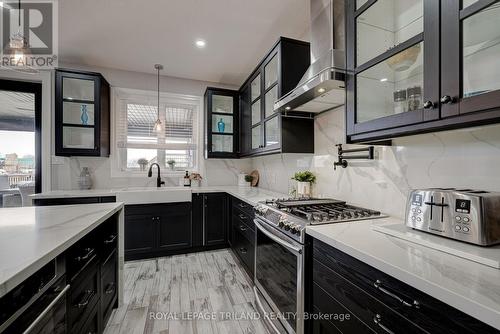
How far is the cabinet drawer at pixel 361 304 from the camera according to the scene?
77 cm

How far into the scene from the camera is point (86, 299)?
49.1 inches

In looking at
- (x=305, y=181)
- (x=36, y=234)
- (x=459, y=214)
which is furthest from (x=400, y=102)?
(x=36, y=234)

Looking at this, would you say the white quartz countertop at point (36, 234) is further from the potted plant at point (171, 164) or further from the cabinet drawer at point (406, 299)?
the potted plant at point (171, 164)

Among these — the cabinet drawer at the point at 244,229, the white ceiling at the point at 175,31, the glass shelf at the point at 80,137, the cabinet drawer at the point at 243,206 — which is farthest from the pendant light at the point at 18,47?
the cabinet drawer at the point at 244,229

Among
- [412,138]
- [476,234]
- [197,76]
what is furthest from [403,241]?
[197,76]

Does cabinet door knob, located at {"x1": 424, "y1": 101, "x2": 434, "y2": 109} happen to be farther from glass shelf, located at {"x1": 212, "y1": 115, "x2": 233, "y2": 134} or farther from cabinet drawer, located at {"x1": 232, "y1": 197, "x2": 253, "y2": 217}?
glass shelf, located at {"x1": 212, "y1": 115, "x2": 233, "y2": 134}

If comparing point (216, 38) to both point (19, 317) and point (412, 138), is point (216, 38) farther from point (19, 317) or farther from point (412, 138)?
point (19, 317)

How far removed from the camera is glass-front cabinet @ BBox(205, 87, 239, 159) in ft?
11.4

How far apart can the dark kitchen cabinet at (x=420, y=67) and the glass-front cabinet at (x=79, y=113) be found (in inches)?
125

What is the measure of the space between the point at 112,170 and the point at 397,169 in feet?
12.0

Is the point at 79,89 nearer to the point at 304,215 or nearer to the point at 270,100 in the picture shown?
the point at 270,100

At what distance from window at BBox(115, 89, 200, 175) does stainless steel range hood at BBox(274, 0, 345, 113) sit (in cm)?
232

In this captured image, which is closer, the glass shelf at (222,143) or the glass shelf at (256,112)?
the glass shelf at (256,112)

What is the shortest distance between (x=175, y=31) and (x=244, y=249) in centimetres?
257
